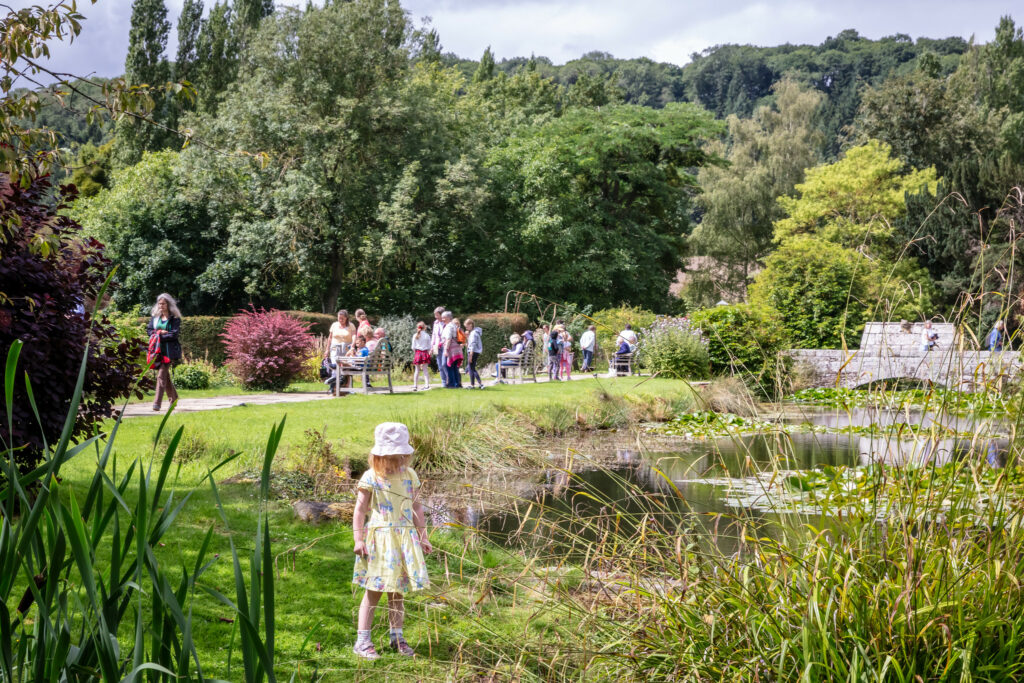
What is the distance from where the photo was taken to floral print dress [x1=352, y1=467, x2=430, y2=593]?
14.4ft

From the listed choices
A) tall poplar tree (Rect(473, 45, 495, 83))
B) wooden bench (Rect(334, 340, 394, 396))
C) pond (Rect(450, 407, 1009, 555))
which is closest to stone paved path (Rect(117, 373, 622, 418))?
wooden bench (Rect(334, 340, 394, 396))

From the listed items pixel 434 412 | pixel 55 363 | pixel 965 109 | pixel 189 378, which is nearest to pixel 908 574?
pixel 55 363

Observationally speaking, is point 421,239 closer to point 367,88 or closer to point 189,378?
point 367,88

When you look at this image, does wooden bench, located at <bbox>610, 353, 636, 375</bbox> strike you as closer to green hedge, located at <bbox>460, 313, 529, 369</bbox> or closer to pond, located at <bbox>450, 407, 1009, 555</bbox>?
pond, located at <bbox>450, 407, 1009, 555</bbox>

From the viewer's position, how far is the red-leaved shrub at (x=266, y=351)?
16297mm

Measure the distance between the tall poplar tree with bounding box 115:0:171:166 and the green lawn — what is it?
26.8 m

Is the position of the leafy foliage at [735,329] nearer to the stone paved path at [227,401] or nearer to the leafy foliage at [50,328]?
the stone paved path at [227,401]

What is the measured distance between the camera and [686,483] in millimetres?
9695

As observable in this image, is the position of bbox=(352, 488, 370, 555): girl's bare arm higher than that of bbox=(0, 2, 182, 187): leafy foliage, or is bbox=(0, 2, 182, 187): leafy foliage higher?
bbox=(0, 2, 182, 187): leafy foliage

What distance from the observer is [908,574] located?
9.08 feet

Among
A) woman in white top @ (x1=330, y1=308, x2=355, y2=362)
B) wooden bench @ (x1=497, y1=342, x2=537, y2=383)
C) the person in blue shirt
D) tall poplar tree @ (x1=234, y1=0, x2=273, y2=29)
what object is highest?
tall poplar tree @ (x1=234, y1=0, x2=273, y2=29)

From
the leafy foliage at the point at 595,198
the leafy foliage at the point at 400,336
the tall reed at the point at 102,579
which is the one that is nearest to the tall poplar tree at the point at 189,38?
the leafy foliage at the point at 595,198

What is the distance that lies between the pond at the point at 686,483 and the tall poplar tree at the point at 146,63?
1130 inches

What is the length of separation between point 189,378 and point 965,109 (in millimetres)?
35236
